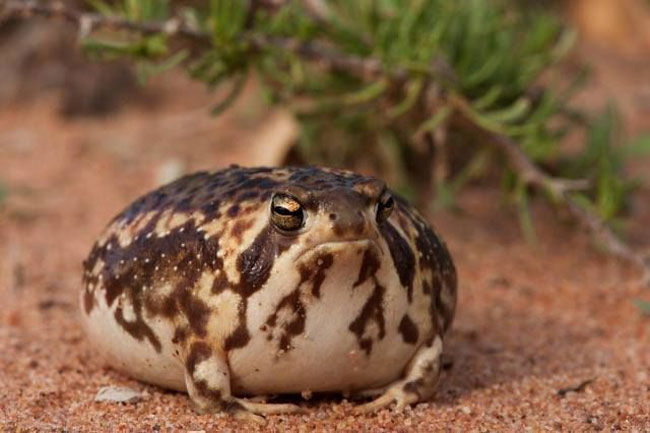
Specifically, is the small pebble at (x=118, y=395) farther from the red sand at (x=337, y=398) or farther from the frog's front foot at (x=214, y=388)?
the frog's front foot at (x=214, y=388)

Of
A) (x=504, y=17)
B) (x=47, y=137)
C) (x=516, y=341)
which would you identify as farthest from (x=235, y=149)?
(x=516, y=341)

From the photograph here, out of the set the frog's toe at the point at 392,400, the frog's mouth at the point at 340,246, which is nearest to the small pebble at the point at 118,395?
the frog's toe at the point at 392,400

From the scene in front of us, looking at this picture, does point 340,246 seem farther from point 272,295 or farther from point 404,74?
point 404,74

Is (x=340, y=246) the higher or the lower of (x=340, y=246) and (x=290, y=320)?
the higher

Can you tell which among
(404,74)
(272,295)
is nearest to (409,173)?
(404,74)

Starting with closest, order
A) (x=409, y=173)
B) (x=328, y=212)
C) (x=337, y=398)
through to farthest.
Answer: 1. (x=328, y=212)
2. (x=337, y=398)
3. (x=409, y=173)

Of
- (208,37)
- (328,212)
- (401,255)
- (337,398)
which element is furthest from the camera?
(208,37)

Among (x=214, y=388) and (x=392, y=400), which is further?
(x=392, y=400)
